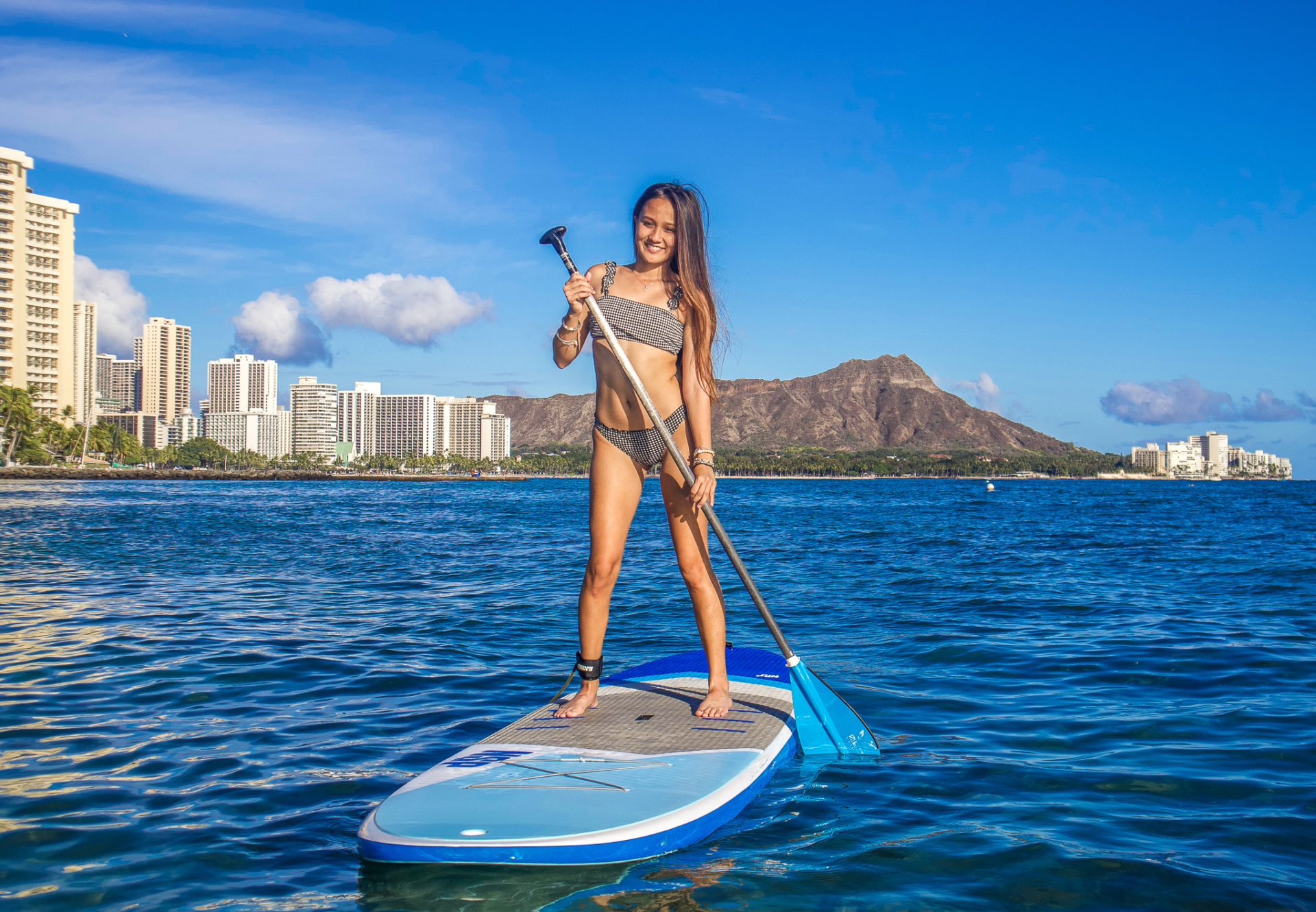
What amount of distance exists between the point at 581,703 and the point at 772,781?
3.79ft

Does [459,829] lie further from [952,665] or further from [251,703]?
[952,665]

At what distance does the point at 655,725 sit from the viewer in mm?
4766

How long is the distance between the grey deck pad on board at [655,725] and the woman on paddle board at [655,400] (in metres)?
0.15

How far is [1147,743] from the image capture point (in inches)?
218

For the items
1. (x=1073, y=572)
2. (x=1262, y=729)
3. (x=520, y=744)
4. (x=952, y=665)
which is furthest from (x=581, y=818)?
(x=1073, y=572)

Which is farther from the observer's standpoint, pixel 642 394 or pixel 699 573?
pixel 699 573

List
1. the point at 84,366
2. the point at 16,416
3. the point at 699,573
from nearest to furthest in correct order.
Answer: the point at 699,573 → the point at 16,416 → the point at 84,366

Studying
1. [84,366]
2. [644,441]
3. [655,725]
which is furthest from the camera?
[84,366]

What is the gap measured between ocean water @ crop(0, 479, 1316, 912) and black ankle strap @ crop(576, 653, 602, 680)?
0.97 meters

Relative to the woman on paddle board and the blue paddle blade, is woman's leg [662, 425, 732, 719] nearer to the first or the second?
Answer: the woman on paddle board

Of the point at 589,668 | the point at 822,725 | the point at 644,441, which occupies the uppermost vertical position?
the point at 644,441

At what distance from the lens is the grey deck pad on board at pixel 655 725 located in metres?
4.42

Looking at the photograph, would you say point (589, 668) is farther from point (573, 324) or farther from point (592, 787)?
point (573, 324)

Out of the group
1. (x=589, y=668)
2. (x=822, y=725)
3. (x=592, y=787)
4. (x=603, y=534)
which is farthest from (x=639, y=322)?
(x=822, y=725)
